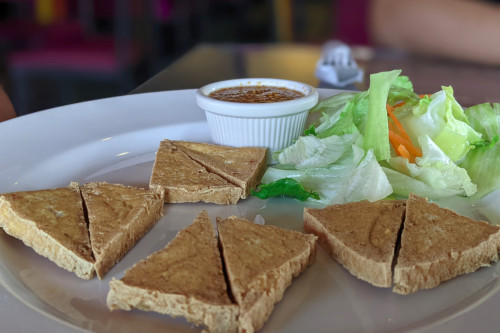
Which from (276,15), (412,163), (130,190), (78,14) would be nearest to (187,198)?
(130,190)

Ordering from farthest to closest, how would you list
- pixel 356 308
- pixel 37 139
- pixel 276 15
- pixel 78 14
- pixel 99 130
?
1. pixel 78 14
2. pixel 276 15
3. pixel 99 130
4. pixel 37 139
5. pixel 356 308

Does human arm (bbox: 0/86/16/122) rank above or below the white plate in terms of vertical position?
above

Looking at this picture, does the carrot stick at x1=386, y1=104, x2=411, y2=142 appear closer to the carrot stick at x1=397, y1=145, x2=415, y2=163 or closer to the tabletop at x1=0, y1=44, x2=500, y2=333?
the carrot stick at x1=397, y1=145, x2=415, y2=163

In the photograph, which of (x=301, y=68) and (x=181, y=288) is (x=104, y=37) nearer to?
(x=301, y=68)

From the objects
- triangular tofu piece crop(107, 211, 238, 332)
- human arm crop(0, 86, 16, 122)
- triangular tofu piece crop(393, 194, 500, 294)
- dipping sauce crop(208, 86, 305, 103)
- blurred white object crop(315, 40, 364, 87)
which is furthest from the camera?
blurred white object crop(315, 40, 364, 87)

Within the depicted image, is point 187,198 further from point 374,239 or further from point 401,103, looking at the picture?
point 401,103

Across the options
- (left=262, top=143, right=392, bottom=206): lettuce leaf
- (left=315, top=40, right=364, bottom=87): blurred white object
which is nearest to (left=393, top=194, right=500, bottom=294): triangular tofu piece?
(left=262, top=143, right=392, bottom=206): lettuce leaf

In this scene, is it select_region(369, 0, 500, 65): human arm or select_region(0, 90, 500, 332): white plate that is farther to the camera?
select_region(369, 0, 500, 65): human arm
